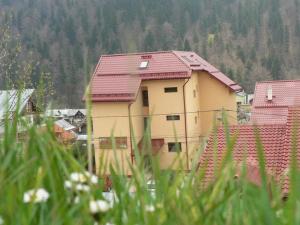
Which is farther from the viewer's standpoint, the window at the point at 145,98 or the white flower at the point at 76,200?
the window at the point at 145,98

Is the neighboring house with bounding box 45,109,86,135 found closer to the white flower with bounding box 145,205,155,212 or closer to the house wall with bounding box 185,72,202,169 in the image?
the white flower with bounding box 145,205,155,212

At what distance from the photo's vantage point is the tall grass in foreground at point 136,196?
0.62m

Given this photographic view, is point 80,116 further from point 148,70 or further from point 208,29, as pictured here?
point 208,29

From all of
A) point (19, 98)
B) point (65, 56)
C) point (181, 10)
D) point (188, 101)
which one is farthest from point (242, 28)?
point (19, 98)

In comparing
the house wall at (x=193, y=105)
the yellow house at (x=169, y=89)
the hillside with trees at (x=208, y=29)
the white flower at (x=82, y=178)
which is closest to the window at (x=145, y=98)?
the yellow house at (x=169, y=89)

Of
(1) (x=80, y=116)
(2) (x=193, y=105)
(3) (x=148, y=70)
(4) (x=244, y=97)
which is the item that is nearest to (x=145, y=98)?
(3) (x=148, y=70)

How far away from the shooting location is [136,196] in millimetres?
725

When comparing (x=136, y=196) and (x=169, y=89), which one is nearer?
(x=136, y=196)

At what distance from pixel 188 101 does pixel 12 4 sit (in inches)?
2109

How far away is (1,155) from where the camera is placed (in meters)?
0.85

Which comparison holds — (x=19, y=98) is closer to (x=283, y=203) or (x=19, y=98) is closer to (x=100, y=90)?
(x=283, y=203)

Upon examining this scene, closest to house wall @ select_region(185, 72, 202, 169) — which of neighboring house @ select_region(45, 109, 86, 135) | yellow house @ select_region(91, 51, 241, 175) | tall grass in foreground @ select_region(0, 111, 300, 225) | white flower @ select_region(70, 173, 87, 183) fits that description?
yellow house @ select_region(91, 51, 241, 175)


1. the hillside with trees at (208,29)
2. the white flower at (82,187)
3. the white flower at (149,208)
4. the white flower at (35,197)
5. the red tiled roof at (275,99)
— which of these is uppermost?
the hillside with trees at (208,29)

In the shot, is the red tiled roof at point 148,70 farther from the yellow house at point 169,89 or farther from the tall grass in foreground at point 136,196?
the tall grass in foreground at point 136,196
